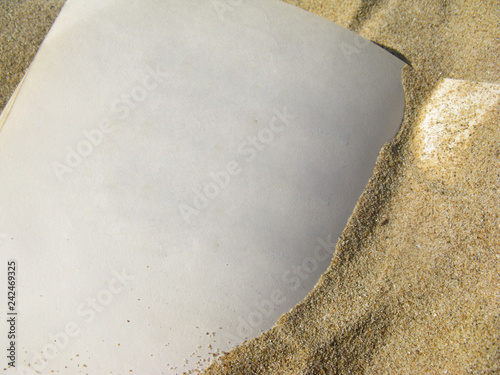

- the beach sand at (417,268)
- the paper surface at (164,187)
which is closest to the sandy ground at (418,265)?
the beach sand at (417,268)

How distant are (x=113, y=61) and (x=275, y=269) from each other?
117 centimetres

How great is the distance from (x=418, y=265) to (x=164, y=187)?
3.90ft

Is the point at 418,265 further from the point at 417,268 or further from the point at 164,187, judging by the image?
the point at 164,187

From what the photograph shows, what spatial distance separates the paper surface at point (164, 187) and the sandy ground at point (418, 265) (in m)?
0.12

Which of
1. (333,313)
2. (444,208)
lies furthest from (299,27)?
(333,313)

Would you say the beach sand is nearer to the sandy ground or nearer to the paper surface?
the sandy ground

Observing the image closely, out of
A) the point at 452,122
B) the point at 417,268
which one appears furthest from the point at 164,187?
the point at 452,122

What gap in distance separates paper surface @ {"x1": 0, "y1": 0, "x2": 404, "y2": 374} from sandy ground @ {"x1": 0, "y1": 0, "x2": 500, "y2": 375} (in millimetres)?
119

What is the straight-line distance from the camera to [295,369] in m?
1.44

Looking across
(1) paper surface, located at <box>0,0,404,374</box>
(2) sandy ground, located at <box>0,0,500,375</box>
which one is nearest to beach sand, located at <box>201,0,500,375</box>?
(2) sandy ground, located at <box>0,0,500,375</box>

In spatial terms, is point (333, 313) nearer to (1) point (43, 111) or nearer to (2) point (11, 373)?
(2) point (11, 373)

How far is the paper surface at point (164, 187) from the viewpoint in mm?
1369

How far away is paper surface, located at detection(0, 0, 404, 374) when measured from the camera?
137 cm

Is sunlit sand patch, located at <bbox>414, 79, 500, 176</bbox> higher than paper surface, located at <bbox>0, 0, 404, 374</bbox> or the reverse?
higher
